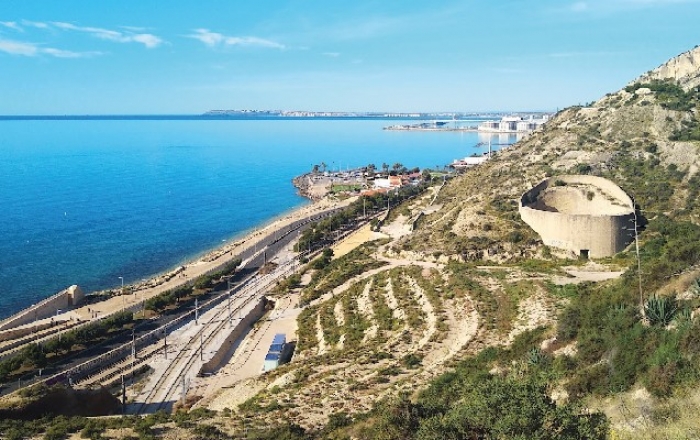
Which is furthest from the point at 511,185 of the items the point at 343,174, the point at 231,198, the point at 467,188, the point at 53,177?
the point at 53,177

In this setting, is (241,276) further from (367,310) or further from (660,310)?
(660,310)

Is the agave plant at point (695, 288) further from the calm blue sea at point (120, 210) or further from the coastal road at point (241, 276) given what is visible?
the calm blue sea at point (120, 210)

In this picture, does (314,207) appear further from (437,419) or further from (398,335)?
(437,419)

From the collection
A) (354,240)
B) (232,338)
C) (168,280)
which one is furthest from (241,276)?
(232,338)

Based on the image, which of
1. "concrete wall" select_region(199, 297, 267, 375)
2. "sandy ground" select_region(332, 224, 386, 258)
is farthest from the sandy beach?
"sandy ground" select_region(332, 224, 386, 258)

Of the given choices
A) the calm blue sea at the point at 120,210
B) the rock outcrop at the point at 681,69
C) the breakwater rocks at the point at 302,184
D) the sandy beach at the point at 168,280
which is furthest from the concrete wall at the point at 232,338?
the rock outcrop at the point at 681,69
